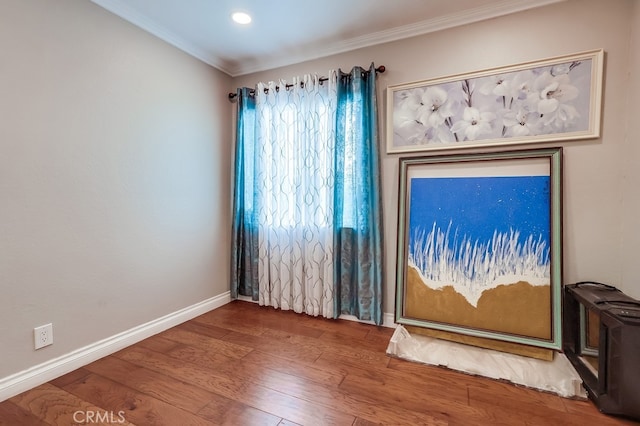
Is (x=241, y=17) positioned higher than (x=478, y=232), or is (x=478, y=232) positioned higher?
(x=241, y=17)

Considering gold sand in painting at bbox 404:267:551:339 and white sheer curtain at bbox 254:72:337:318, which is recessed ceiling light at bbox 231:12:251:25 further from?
gold sand in painting at bbox 404:267:551:339

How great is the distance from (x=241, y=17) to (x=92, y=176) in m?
1.55

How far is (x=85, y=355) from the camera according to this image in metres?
1.85

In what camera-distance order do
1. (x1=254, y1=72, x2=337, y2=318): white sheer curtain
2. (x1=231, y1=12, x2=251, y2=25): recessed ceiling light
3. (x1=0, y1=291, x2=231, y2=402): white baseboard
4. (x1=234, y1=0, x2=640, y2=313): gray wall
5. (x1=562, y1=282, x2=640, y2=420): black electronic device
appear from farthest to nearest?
(x1=254, y1=72, x2=337, y2=318): white sheer curtain → (x1=231, y1=12, x2=251, y2=25): recessed ceiling light → (x1=234, y1=0, x2=640, y2=313): gray wall → (x1=0, y1=291, x2=231, y2=402): white baseboard → (x1=562, y1=282, x2=640, y2=420): black electronic device

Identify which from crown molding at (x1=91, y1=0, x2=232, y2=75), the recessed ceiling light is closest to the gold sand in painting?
the recessed ceiling light

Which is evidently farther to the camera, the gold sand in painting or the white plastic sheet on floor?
the gold sand in painting

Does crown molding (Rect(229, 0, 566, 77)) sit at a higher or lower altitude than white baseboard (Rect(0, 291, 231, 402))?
higher

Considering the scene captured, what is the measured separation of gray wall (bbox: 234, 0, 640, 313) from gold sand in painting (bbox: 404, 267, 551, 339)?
11.3 inches

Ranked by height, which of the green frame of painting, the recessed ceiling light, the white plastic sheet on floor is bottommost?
the white plastic sheet on floor

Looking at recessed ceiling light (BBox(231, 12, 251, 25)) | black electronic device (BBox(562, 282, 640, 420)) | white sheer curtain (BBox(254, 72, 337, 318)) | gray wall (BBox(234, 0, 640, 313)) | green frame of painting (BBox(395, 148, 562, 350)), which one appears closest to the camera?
black electronic device (BBox(562, 282, 640, 420))

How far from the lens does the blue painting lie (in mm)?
1928

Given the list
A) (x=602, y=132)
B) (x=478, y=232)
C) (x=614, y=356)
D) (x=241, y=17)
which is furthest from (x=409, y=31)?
(x=614, y=356)

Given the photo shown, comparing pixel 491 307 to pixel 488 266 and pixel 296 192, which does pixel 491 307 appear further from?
pixel 296 192

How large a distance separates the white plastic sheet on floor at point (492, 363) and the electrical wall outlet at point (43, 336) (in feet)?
7.02
